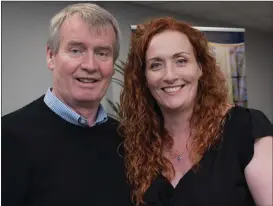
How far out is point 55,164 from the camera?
1.38 m

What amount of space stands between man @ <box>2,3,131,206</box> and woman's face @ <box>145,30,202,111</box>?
0.59ft

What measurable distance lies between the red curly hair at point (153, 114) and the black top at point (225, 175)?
0.05m

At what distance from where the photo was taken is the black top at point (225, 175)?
1369mm

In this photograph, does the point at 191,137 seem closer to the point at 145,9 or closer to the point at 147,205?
Result: the point at 147,205

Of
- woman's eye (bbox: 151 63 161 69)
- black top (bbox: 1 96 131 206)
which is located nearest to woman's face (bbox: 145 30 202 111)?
woman's eye (bbox: 151 63 161 69)

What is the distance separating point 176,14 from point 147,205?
4.62 metres

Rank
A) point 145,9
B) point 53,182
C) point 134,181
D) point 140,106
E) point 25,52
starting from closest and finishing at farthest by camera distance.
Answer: point 53,182
point 134,181
point 140,106
point 25,52
point 145,9

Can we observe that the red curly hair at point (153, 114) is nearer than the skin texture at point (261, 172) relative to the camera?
No

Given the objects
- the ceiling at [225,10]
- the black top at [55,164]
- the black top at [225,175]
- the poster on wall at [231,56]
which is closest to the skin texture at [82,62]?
the black top at [55,164]

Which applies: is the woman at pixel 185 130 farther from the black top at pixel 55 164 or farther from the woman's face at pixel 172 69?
the black top at pixel 55 164

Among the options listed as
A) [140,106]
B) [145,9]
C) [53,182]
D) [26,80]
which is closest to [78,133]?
[53,182]

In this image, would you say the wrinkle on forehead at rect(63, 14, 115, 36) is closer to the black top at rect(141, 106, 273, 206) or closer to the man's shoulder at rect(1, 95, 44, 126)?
the man's shoulder at rect(1, 95, 44, 126)

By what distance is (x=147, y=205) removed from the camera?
1.51 meters

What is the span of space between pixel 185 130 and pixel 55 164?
591mm
